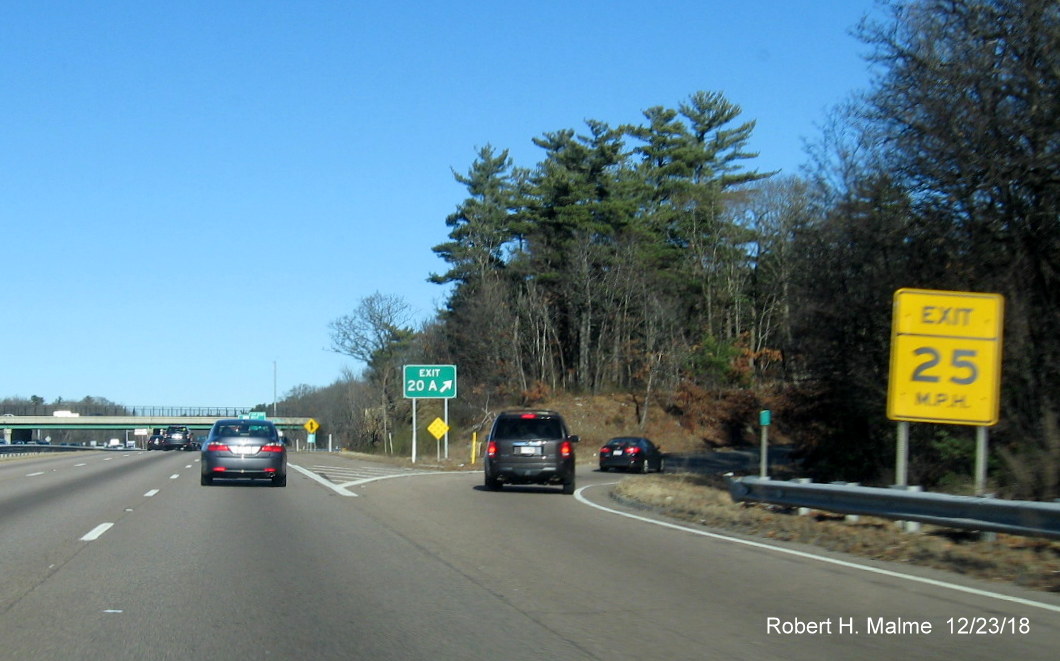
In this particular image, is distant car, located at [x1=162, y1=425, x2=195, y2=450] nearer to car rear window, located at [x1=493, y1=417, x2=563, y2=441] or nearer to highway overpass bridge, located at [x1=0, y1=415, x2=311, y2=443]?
highway overpass bridge, located at [x1=0, y1=415, x2=311, y2=443]

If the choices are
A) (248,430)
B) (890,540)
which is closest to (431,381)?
(248,430)

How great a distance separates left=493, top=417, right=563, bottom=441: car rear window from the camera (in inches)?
923

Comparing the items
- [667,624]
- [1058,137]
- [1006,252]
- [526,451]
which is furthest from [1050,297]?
[667,624]

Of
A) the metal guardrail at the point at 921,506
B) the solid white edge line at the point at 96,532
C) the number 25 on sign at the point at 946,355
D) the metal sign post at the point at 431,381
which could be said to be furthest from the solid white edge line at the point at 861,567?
the metal sign post at the point at 431,381

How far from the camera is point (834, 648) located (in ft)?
25.1

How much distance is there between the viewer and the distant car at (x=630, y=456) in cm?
3869

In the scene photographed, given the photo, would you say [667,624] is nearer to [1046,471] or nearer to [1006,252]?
[1046,471]

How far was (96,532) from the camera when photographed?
47.6 feet

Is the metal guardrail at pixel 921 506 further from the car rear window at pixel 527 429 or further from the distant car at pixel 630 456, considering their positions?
the distant car at pixel 630 456

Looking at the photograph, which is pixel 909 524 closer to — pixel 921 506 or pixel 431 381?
pixel 921 506

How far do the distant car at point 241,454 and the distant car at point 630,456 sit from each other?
16.6m

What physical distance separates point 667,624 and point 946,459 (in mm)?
14400

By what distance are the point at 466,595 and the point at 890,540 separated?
6.13 meters

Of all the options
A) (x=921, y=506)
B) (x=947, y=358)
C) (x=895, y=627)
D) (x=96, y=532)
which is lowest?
(x=96, y=532)
